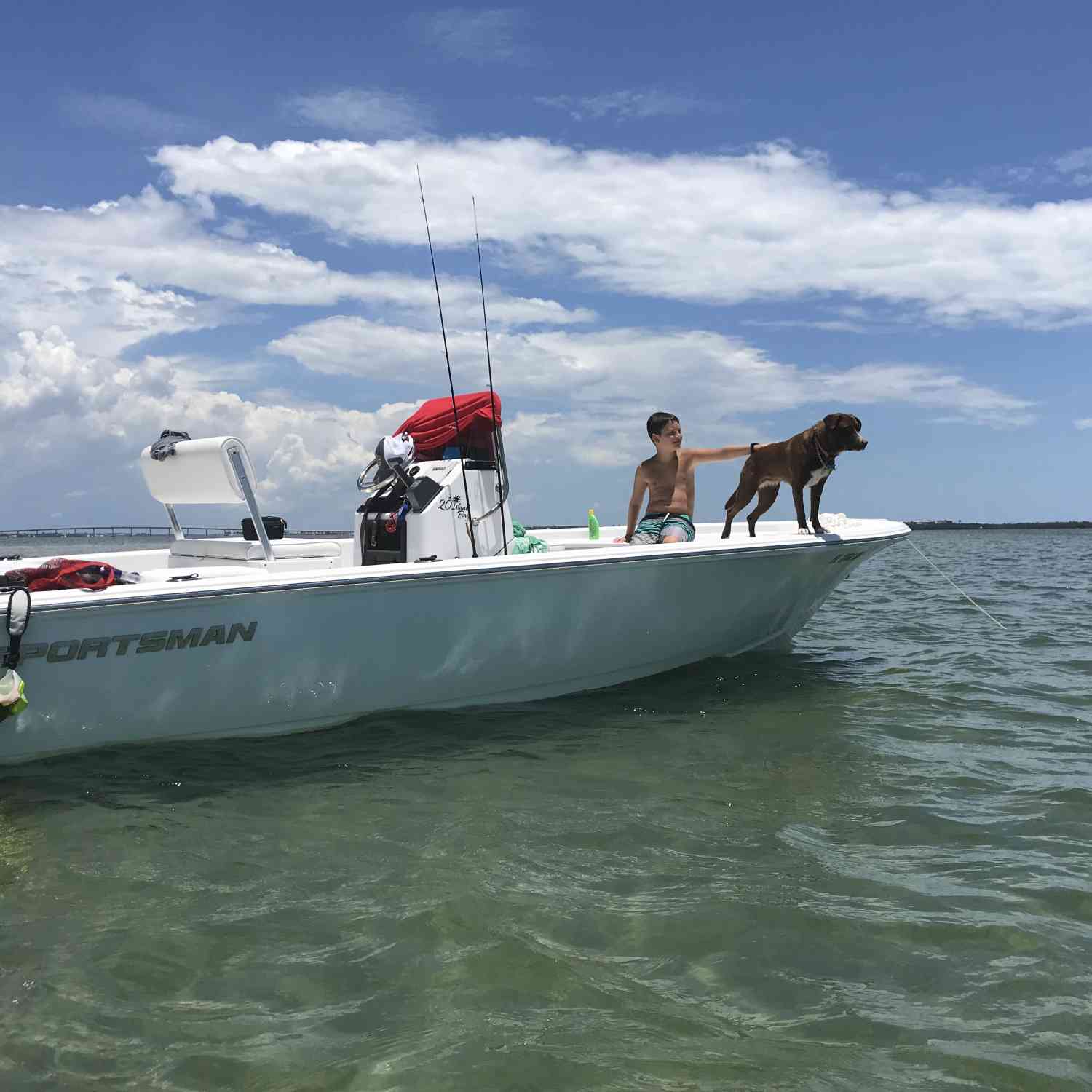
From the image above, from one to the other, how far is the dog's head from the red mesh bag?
433 centimetres

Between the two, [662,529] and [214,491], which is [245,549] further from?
[662,529]

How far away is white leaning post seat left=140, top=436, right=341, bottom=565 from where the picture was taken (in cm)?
561

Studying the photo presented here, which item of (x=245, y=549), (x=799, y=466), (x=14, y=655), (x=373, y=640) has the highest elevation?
(x=799, y=466)

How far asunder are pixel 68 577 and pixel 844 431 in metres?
4.61

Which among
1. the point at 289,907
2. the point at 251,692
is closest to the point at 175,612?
the point at 251,692

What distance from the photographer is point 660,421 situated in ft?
21.9

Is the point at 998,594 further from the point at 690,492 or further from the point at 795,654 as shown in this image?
the point at 690,492

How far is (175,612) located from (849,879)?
3.10 meters

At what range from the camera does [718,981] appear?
8.61 feet

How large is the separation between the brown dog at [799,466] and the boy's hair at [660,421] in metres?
0.74

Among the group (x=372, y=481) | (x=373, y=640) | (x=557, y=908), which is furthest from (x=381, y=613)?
(x=557, y=908)

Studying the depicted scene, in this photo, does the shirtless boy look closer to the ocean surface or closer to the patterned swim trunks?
the patterned swim trunks

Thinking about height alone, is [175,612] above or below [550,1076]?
above

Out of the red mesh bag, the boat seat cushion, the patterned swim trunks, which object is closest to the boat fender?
the red mesh bag
